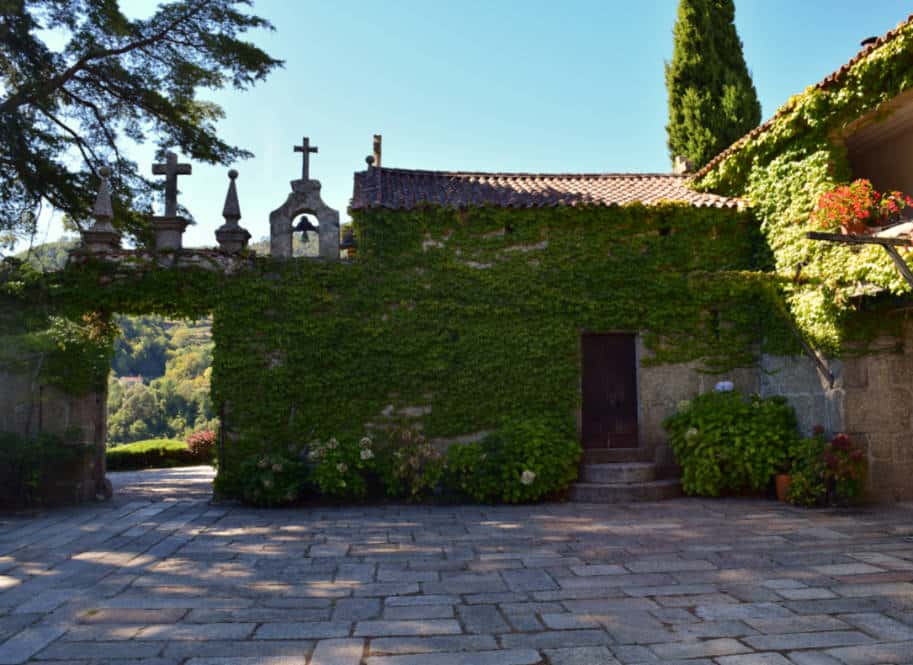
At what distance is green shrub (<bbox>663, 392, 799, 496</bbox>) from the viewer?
313 inches

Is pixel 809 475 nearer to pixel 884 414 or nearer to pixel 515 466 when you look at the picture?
pixel 884 414

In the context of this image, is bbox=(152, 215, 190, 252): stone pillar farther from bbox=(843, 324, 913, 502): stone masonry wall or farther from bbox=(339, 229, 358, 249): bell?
bbox=(843, 324, 913, 502): stone masonry wall

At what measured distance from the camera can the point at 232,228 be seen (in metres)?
8.79

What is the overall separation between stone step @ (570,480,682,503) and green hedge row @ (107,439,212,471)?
1053cm

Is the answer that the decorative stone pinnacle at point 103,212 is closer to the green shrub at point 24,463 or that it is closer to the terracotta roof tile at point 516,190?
the green shrub at point 24,463

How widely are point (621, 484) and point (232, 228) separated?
6.38 metres

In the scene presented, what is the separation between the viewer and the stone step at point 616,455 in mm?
9008

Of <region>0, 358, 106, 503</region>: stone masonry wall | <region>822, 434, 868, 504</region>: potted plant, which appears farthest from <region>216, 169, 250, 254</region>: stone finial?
<region>822, 434, 868, 504</region>: potted plant

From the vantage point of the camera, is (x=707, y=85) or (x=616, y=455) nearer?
(x=616, y=455)

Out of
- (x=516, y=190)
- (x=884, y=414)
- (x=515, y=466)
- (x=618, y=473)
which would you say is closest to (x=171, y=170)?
(x=516, y=190)

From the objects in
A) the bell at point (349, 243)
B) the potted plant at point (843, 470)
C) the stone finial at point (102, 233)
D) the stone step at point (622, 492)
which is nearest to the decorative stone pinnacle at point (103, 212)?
the stone finial at point (102, 233)

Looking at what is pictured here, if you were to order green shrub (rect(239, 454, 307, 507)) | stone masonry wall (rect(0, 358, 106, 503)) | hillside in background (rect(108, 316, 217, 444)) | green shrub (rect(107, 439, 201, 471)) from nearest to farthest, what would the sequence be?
green shrub (rect(239, 454, 307, 507)) < stone masonry wall (rect(0, 358, 106, 503)) < green shrub (rect(107, 439, 201, 471)) < hillside in background (rect(108, 316, 217, 444))

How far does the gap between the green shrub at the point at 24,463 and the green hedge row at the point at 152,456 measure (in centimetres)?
745

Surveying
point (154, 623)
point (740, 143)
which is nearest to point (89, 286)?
point (154, 623)
